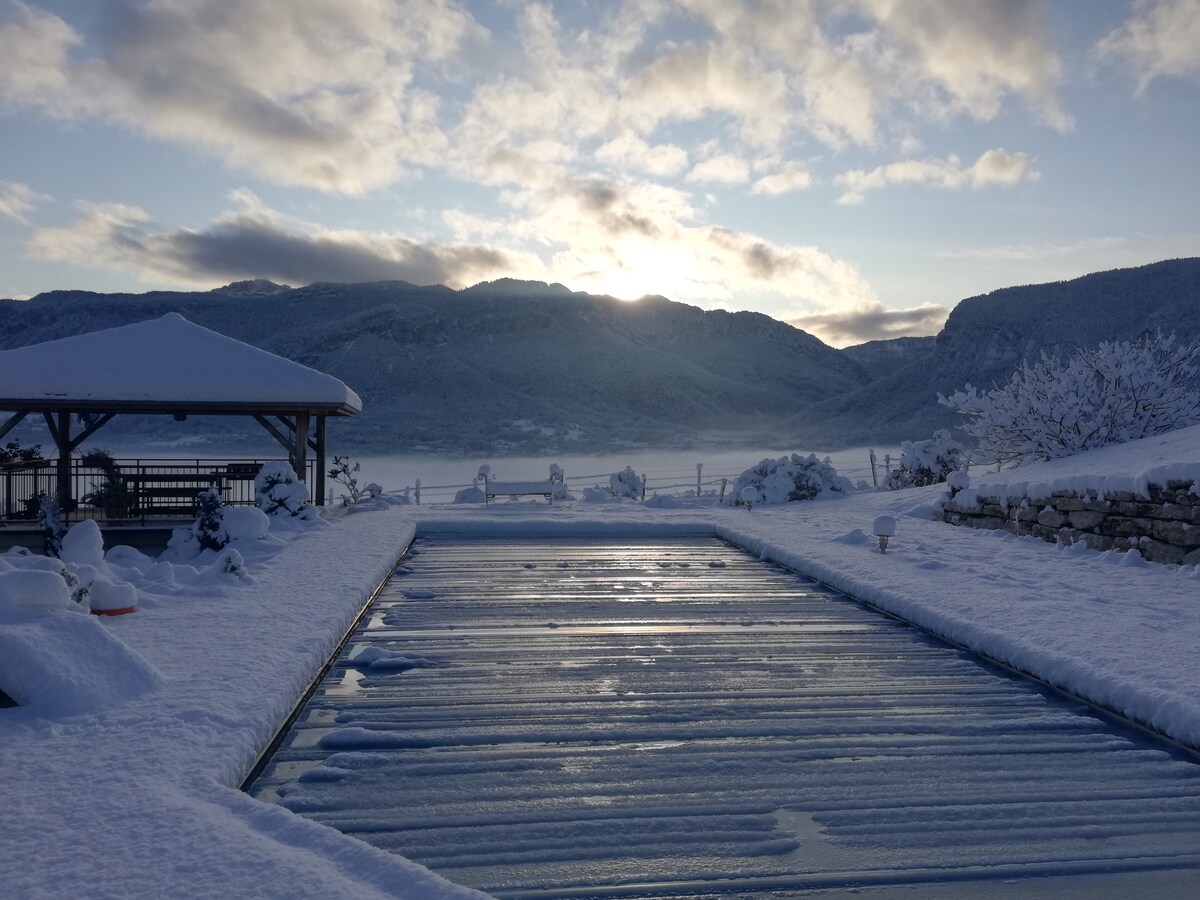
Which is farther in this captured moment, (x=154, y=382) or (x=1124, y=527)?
(x=154, y=382)

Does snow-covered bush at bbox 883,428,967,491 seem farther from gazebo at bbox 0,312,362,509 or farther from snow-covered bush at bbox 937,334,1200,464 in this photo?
gazebo at bbox 0,312,362,509

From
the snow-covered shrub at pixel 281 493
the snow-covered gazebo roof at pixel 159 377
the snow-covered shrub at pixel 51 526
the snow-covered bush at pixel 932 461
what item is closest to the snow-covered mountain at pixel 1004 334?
the snow-covered bush at pixel 932 461

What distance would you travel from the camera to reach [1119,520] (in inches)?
350

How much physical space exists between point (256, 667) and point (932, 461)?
52.8 feet

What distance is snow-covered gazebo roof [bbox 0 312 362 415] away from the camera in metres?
11.9

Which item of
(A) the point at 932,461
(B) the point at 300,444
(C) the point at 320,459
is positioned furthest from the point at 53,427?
(A) the point at 932,461

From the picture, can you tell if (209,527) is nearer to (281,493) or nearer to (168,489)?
(281,493)

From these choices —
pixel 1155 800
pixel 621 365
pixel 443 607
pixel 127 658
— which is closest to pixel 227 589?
pixel 443 607

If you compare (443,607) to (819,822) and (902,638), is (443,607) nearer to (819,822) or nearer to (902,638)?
(902,638)

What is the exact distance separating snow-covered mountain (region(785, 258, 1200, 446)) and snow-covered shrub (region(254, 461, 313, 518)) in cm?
6298

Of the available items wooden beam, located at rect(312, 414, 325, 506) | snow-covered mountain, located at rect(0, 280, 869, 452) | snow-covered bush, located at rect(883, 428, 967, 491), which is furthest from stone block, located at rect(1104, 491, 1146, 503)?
snow-covered mountain, located at rect(0, 280, 869, 452)

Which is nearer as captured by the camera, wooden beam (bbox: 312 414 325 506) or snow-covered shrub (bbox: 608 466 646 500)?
wooden beam (bbox: 312 414 325 506)

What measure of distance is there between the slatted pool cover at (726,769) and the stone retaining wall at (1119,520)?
3.98 m

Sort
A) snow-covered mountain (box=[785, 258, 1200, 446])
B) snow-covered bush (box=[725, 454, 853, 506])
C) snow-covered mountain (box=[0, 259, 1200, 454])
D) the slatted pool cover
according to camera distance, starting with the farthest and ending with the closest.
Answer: snow-covered mountain (box=[0, 259, 1200, 454]), snow-covered mountain (box=[785, 258, 1200, 446]), snow-covered bush (box=[725, 454, 853, 506]), the slatted pool cover
